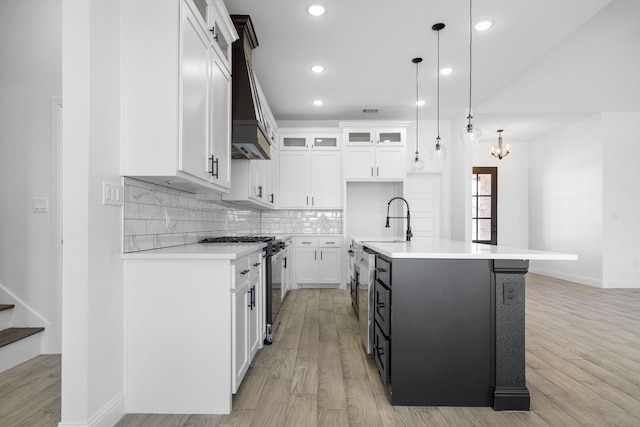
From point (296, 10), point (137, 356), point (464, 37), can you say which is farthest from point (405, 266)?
point (464, 37)

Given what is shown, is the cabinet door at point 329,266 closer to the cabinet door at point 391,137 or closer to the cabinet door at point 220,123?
the cabinet door at point 391,137

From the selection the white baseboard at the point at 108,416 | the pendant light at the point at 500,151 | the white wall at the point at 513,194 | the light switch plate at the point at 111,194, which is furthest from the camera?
the white wall at the point at 513,194

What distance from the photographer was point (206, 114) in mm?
2264

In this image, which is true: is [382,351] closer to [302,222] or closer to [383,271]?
[383,271]

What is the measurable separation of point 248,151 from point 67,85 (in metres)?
1.68

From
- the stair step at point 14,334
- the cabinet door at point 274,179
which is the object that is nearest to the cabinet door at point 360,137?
the cabinet door at point 274,179

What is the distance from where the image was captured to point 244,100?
2904 millimetres

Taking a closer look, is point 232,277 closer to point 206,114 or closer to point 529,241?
point 206,114

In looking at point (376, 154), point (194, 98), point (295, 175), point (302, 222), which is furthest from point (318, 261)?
point (194, 98)

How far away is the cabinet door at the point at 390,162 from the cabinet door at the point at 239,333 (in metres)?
3.89

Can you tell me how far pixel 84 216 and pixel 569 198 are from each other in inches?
293

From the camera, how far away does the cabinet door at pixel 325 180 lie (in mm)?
5797

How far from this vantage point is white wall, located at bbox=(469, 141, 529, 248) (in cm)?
756

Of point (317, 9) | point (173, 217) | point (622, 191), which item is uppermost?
point (317, 9)
